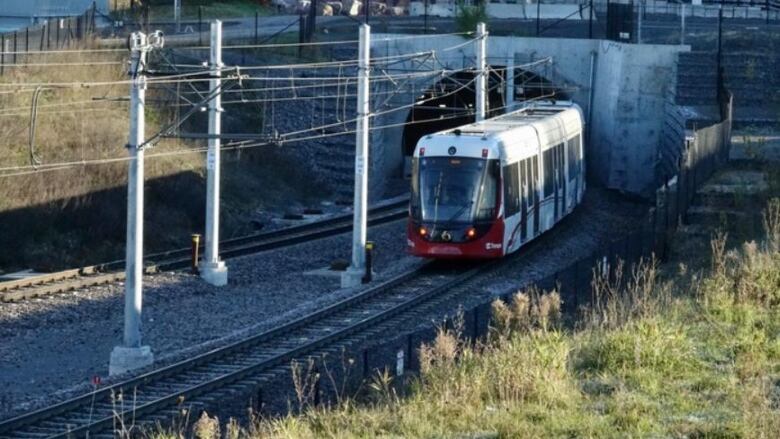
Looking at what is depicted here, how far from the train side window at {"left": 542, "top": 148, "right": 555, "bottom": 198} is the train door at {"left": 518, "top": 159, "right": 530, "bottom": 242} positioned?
1.93 m

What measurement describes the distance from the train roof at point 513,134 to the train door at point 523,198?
0.29 metres

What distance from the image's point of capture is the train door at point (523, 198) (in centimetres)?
3100

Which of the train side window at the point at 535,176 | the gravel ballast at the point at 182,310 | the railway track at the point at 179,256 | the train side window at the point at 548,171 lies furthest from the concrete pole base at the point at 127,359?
the train side window at the point at 548,171

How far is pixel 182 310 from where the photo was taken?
2691 centimetres

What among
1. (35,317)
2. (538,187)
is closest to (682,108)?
(538,187)

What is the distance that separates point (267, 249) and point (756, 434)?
24413 millimetres

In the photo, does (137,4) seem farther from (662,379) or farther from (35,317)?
(662,379)

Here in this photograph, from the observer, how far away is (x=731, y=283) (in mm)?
16938

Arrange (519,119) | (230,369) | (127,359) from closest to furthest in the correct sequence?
1. (230,369)
2. (127,359)
3. (519,119)

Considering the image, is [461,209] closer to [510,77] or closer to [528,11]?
[510,77]

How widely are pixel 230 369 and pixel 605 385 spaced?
8.75 m

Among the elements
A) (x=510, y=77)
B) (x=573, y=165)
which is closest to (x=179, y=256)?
(x=573, y=165)

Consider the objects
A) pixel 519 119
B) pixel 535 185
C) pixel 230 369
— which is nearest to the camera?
pixel 230 369

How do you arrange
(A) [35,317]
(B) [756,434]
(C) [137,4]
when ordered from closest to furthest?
(B) [756,434] → (A) [35,317] → (C) [137,4]
